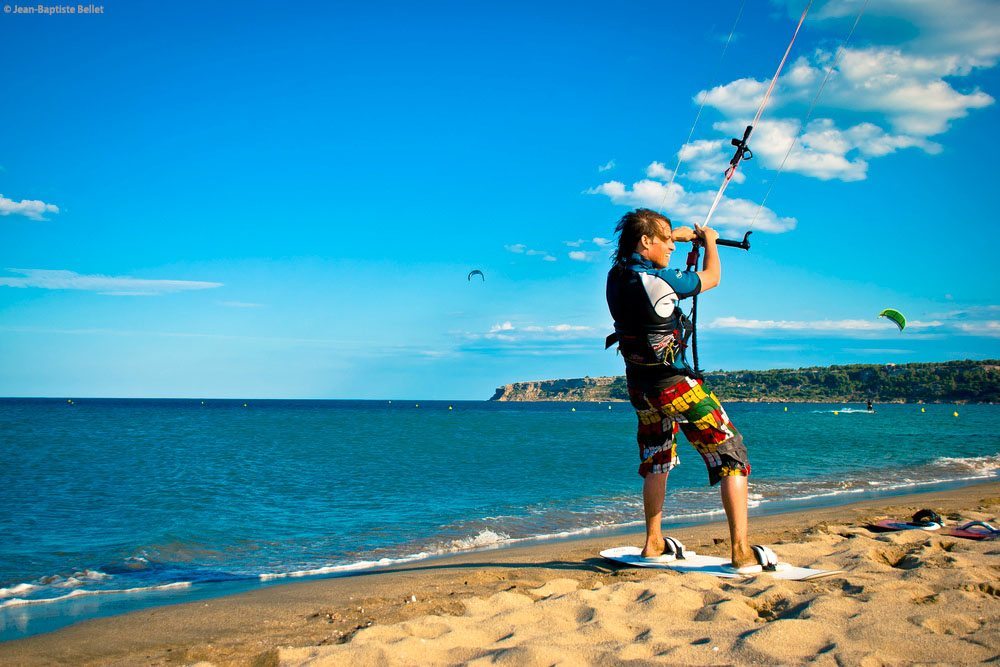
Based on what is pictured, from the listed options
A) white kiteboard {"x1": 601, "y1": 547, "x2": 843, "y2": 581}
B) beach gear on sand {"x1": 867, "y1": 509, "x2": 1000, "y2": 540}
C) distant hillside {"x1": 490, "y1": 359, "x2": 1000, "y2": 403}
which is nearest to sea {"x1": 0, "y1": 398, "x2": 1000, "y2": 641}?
white kiteboard {"x1": 601, "y1": 547, "x2": 843, "y2": 581}

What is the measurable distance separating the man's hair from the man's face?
28 millimetres

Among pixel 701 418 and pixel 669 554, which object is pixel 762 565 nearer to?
pixel 669 554

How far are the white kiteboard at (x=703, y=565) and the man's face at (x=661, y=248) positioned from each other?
198 centimetres

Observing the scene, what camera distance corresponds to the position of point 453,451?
26547mm

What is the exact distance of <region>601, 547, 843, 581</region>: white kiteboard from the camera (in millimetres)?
4363

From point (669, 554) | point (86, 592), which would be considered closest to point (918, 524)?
point (669, 554)

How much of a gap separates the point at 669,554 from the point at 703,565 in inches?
18.0

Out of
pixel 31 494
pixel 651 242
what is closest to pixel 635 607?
pixel 651 242

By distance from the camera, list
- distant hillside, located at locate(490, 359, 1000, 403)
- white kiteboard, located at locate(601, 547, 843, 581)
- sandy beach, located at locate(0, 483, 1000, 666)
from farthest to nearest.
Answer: distant hillside, located at locate(490, 359, 1000, 403) → white kiteboard, located at locate(601, 547, 843, 581) → sandy beach, located at locate(0, 483, 1000, 666)

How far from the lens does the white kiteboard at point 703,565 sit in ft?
14.3

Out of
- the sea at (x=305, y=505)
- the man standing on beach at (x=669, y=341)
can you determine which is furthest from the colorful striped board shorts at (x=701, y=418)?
the sea at (x=305, y=505)

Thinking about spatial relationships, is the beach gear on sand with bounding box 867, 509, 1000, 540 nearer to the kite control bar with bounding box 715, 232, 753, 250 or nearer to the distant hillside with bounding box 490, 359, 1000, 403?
the kite control bar with bounding box 715, 232, 753, 250

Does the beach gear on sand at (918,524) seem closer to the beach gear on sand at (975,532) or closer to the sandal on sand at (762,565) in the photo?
the beach gear on sand at (975,532)

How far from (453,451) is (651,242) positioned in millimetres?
22646
